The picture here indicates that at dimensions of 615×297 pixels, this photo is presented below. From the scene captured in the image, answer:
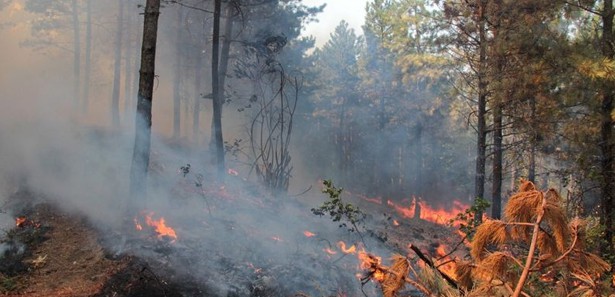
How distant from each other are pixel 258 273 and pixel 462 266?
5997 millimetres

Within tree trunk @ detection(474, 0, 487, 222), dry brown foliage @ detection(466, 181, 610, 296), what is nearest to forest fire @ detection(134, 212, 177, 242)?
dry brown foliage @ detection(466, 181, 610, 296)

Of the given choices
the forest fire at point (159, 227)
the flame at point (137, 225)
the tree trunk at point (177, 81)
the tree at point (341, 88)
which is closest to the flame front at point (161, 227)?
the forest fire at point (159, 227)

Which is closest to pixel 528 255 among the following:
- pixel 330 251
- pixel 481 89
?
pixel 330 251

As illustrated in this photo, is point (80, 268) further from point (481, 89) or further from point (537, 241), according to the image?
point (481, 89)

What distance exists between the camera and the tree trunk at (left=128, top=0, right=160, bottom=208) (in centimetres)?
1082

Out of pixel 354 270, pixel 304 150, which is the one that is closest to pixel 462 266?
pixel 354 270

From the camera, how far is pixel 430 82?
26.5 m

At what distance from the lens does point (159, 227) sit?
11.1m

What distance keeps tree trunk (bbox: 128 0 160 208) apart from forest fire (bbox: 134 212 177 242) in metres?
0.43

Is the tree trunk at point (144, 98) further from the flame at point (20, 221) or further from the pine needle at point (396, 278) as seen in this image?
the pine needle at point (396, 278)

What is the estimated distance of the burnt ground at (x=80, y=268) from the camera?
27.2 feet

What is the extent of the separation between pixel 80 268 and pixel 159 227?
2.23 m

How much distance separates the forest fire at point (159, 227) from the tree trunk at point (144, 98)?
43 cm

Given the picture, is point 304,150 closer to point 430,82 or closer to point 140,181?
point 430,82
